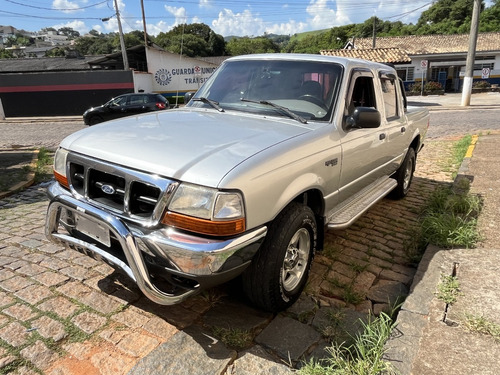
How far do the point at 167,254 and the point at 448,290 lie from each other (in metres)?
2.17

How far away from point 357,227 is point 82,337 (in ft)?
10.6

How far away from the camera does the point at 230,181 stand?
6.91 feet

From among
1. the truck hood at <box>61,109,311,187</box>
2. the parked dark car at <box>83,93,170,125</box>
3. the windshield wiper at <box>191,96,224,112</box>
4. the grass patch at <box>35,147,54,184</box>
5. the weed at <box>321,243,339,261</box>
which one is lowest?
the weed at <box>321,243,339,261</box>

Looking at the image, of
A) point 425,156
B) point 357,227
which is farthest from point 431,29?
point 357,227

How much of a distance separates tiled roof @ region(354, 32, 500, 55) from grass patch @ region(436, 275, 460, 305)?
3791 centimetres

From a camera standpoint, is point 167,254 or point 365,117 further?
point 365,117

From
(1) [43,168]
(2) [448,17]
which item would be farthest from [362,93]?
(2) [448,17]

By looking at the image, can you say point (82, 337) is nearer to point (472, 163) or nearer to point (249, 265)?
point (249, 265)

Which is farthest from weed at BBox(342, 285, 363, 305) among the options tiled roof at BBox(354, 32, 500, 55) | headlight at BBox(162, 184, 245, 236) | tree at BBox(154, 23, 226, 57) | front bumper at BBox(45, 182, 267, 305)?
tree at BBox(154, 23, 226, 57)

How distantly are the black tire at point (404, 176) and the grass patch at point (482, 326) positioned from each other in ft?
9.82

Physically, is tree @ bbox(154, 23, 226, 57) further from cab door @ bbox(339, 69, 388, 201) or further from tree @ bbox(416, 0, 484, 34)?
cab door @ bbox(339, 69, 388, 201)

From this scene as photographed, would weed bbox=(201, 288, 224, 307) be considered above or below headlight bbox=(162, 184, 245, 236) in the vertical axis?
below

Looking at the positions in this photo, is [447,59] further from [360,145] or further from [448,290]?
[448,290]

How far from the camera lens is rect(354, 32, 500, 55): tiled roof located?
36.0 metres
